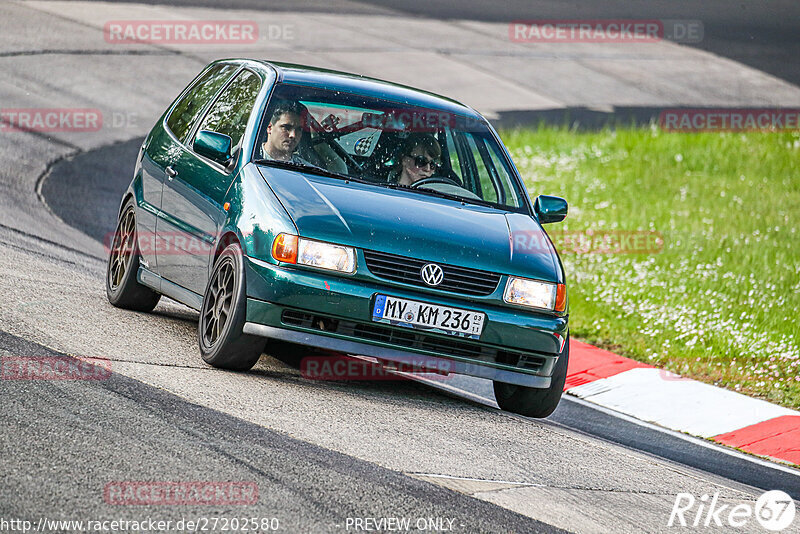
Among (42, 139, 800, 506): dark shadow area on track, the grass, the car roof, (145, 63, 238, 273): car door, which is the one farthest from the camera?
the grass

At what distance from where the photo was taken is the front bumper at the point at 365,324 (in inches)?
257

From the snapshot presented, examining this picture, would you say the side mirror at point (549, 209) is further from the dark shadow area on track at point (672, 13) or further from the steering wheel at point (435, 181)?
the dark shadow area on track at point (672, 13)

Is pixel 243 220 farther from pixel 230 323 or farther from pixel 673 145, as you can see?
pixel 673 145

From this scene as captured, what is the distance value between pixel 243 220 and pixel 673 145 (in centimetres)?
1428

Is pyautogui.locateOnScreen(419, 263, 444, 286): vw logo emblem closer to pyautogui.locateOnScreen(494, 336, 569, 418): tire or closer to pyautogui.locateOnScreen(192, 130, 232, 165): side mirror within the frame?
pyautogui.locateOnScreen(494, 336, 569, 418): tire

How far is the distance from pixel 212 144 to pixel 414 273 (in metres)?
1.56

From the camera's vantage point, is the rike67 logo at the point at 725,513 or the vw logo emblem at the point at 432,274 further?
the vw logo emblem at the point at 432,274

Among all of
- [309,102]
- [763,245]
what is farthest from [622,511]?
[763,245]

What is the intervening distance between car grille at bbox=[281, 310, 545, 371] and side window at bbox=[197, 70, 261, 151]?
57.8 inches

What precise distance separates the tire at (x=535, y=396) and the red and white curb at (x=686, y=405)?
1464 mm

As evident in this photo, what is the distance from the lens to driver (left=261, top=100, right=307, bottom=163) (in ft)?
24.2

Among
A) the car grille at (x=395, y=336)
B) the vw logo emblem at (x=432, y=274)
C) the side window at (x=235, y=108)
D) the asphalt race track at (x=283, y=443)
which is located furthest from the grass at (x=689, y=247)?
the side window at (x=235, y=108)

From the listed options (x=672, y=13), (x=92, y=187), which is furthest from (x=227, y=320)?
(x=672, y=13)

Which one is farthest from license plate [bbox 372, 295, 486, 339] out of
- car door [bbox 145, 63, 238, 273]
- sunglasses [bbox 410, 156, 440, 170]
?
car door [bbox 145, 63, 238, 273]
